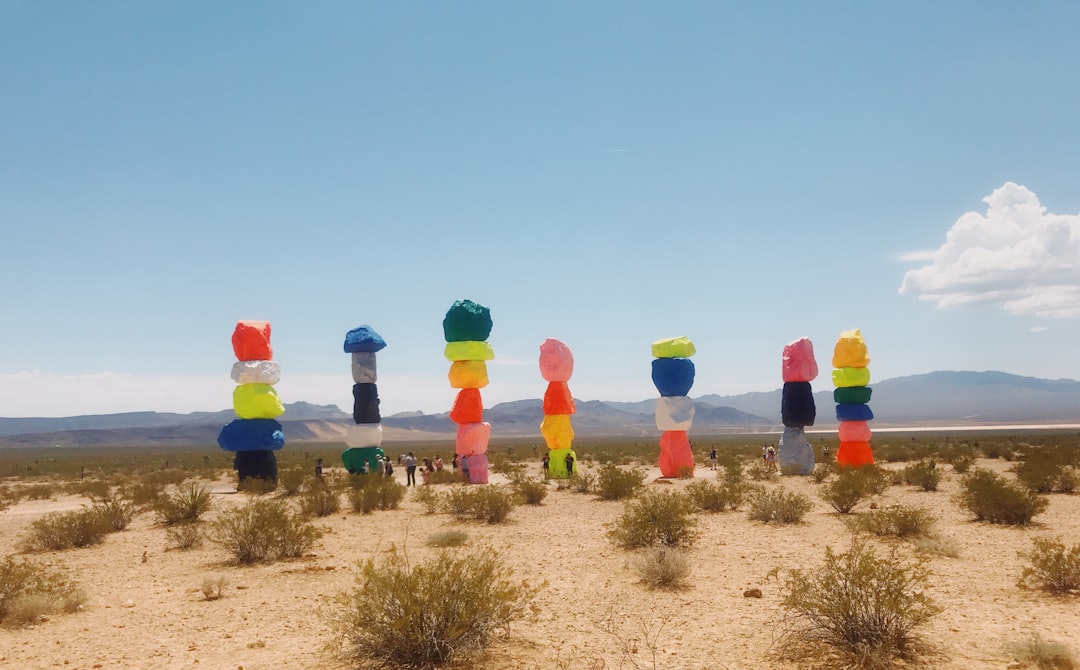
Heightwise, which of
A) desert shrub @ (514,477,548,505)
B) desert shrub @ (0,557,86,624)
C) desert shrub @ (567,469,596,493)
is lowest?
desert shrub @ (567,469,596,493)

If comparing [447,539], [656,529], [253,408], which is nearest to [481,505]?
[447,539]

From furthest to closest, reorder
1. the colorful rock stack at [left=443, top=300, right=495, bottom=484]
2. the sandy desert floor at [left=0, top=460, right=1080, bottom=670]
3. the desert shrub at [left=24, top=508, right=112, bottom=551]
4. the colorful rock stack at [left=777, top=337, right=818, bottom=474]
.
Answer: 1. the colorful rock stack at [left=777, top=337, right=818, bottom=474]
2. the colorful rock stack at [left=443, top=300, right=495, bottom=484]
3. the desert shrub at [left=24, top=508, right=112, bottom=551]
4. the sandy desert floor at [left=0, top=460, right=1080, bottom=670]

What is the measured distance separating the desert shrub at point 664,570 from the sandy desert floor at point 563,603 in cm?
21

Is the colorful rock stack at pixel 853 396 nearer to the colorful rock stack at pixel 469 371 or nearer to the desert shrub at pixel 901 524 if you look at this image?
the colorful rock stack at pixel 469 371

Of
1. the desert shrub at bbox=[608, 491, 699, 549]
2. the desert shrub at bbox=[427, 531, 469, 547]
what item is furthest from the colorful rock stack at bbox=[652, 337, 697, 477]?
the desert shrub at bbox=[427, 531, 469, 547]

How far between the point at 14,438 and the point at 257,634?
19172 cm

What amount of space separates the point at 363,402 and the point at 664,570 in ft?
58.9

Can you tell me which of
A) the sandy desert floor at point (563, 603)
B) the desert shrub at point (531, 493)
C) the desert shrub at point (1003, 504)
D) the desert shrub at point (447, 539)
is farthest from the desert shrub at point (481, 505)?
the desert shrub at point (1003, 504)

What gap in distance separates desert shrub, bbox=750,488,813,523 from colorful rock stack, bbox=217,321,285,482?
15.5 m

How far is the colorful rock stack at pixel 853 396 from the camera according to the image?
82.7 ft

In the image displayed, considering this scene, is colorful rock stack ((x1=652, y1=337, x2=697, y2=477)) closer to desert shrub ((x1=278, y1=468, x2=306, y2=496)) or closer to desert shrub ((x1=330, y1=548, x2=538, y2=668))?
desert shrub ((x1=278, y1=468, x2=306, y2=496))

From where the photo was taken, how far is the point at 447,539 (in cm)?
1213

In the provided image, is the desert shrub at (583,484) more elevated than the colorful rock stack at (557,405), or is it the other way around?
the colorful rock stack at (557,405)

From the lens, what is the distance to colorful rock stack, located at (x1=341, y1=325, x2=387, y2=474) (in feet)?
81.2
